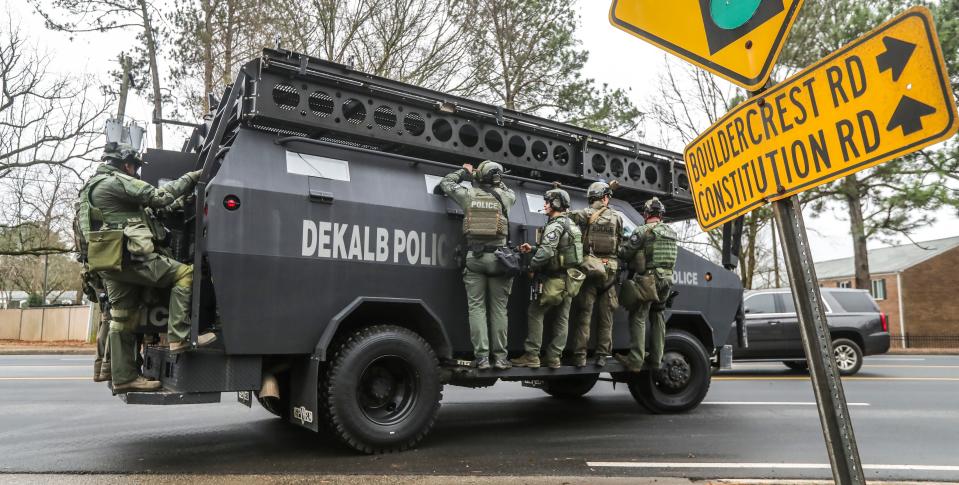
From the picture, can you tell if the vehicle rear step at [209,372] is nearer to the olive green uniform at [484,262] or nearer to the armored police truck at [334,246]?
the armored police truck at [334,246]

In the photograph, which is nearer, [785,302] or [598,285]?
[598,285]

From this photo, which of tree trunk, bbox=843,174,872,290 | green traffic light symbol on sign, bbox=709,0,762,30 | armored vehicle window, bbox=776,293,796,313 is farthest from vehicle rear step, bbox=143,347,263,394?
tree trunk, bbox=843,174,872,290

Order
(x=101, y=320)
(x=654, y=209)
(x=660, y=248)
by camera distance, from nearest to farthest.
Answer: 1. (x=101, y=320)
2. (x=660, y=248)
3. (x=654, y=209)

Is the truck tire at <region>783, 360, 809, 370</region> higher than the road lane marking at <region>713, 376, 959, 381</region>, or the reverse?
the truck tire at <region>783, 360, 809, 370</region>

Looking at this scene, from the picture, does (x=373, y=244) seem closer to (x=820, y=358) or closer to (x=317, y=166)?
(x=317, y=166)

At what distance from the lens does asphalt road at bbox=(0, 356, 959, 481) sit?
15.2 feet

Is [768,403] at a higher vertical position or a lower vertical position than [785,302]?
lower

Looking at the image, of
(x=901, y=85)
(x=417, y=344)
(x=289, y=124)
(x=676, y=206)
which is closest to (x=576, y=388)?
(x=676, y=206)

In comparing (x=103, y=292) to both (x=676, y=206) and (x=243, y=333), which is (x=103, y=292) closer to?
(x=243, y=333)

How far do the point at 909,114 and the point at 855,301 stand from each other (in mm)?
12236

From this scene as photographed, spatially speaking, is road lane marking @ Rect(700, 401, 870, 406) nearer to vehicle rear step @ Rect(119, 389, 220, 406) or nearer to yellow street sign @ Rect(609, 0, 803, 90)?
vehicle rear step @ Rect(119, 389, 220, 406)

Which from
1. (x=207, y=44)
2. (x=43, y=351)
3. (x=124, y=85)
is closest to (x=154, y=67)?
(x=124, y=85)

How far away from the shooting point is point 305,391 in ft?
15.5

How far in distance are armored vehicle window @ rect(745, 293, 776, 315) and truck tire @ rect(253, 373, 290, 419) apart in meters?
9.47
